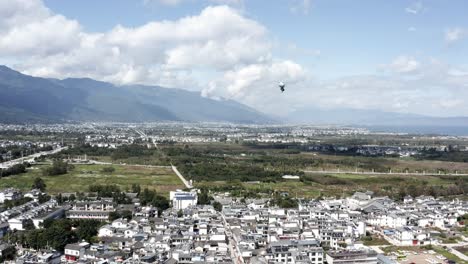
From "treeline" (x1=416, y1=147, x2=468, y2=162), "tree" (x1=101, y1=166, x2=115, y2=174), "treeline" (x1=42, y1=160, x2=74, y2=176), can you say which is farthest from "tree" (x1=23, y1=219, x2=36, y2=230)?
"treeline" (x1=416, y1=147, x2=468, y2=162)

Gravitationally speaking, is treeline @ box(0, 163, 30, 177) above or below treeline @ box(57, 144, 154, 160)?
below

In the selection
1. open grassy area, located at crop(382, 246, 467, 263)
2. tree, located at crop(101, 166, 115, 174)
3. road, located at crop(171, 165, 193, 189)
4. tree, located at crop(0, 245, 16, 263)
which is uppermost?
tree, located at crop(101, 166, 115, 174)

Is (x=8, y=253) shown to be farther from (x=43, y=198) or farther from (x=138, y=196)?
(x=138, y=196)

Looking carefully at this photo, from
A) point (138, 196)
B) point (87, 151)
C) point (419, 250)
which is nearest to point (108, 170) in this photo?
point (138, 196)

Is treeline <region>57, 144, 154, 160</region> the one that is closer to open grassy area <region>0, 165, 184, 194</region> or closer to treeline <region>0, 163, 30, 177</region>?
open grassy area <region>0, 165, 184, 194</region>

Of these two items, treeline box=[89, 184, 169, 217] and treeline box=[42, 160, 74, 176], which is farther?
treeline box=[42, 160, 74, 176]

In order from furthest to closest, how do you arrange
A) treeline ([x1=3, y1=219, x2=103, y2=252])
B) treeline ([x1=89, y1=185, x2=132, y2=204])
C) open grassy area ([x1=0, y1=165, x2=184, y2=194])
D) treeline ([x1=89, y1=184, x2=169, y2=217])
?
1. open grassy area ([x1=0, y1=165, x2=184, y2=194])
2. treeline ([x1=89, y1=185, x2=132, y2=204])
3. treeline ([x1=89, y1=184, x2=169, y2=217])
4. treeline ([x1=3, y1=219, x2=103, y2=252])

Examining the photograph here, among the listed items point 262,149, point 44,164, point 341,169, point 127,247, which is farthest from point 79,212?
point 262,149
